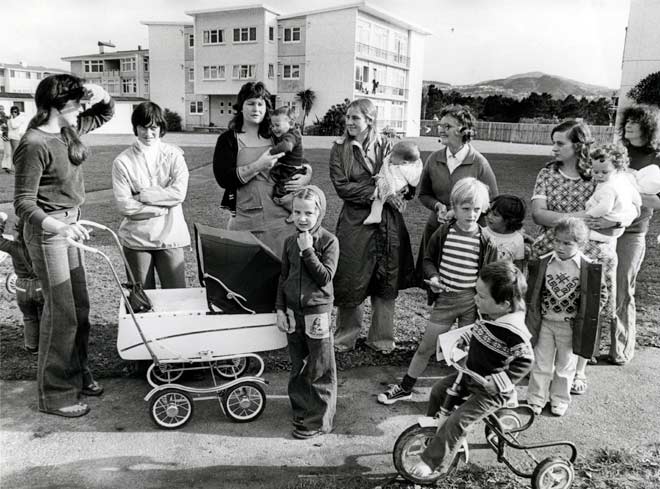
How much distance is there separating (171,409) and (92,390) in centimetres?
83

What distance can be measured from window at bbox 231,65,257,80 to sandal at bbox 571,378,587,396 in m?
46.0

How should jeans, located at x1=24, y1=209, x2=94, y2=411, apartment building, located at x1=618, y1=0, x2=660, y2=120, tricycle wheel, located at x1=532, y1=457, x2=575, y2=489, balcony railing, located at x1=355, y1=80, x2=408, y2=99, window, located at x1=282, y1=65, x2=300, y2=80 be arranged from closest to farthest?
tricycle wheel, located at x1=532, y1=457, x2=575, y2=489, jeans, located at x1=24, y1=209, x2=94, y2=411, apartment building, located at x1=618, y1=0, x2=660, y2=120, balcony railing, located at x1=355, y1=80, x2=408, y2=99, window, located at x1=282, y1=65, x2=300, y2=80

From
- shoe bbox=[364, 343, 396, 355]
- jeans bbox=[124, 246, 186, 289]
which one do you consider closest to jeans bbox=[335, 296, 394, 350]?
shoe bbox=[364, 343, 396, 355]

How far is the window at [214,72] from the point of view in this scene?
49156 millimetres

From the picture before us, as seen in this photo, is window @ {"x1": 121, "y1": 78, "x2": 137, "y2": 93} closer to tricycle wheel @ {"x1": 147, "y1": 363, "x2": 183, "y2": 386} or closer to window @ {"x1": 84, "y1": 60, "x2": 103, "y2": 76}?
window @ {"x1": 84, "y1": 60, "x2": 103, "y2": 76}

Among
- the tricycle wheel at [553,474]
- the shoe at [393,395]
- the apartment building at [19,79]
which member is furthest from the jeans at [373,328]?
the apartment building at [19,79]

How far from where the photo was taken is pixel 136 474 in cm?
341

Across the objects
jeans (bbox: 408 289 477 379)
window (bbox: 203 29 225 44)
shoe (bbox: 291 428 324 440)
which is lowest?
shoe (bbox: 291 428 324 440)

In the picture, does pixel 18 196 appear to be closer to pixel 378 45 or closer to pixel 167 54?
pixel 378 45

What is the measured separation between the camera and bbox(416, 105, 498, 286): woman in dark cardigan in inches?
185

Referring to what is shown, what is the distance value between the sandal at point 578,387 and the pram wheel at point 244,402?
2.36 meters

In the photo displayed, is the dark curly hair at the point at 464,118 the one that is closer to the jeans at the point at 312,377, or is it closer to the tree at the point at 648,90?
the jeans at the point at 312,377

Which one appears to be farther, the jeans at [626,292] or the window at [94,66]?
the window at [94,66]

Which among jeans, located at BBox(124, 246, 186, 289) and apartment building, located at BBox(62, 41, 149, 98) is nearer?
jeans, located at BBox(124, 246, 186, 289)
